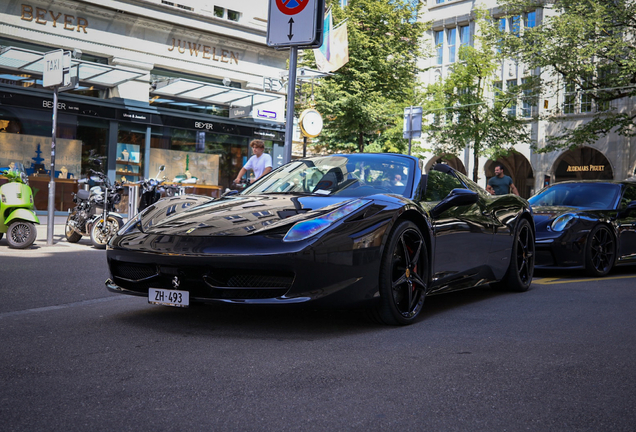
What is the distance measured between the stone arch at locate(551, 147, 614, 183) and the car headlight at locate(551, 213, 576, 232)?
29924 millimetres

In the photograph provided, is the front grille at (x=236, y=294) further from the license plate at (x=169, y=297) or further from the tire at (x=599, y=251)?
the tire at (x=599, y=251)

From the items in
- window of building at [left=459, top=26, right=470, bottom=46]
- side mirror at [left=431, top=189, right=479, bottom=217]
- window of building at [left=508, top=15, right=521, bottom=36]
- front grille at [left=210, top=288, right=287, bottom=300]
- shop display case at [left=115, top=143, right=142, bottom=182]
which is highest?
window of building at [left=459, top=26, right=470, bottom=46]

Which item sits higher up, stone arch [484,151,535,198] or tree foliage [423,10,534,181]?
tree foliage [423,10,534,181]

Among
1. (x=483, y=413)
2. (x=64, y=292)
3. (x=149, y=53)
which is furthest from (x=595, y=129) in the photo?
(x=483, y=413)

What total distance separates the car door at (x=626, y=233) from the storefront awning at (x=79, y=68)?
42.4 feet

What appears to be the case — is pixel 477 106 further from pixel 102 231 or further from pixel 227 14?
pixel 102 231

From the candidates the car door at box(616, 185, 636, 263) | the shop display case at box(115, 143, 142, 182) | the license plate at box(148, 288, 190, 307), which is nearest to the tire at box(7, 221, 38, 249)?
the license plate at box(148, 288, 190, 307)

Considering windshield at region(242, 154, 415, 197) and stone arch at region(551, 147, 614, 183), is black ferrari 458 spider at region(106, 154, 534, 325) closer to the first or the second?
windshield at region(242, 154, 415, 197)

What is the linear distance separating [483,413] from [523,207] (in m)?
4.52

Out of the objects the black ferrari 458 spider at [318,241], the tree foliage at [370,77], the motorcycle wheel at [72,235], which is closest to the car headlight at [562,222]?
the black ferrari 458 spider at [318,241]

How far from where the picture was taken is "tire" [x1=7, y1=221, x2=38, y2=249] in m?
10.2

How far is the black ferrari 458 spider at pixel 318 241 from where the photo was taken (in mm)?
4105

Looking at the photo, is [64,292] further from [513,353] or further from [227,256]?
[513,353]

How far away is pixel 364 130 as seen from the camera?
27281 mm
